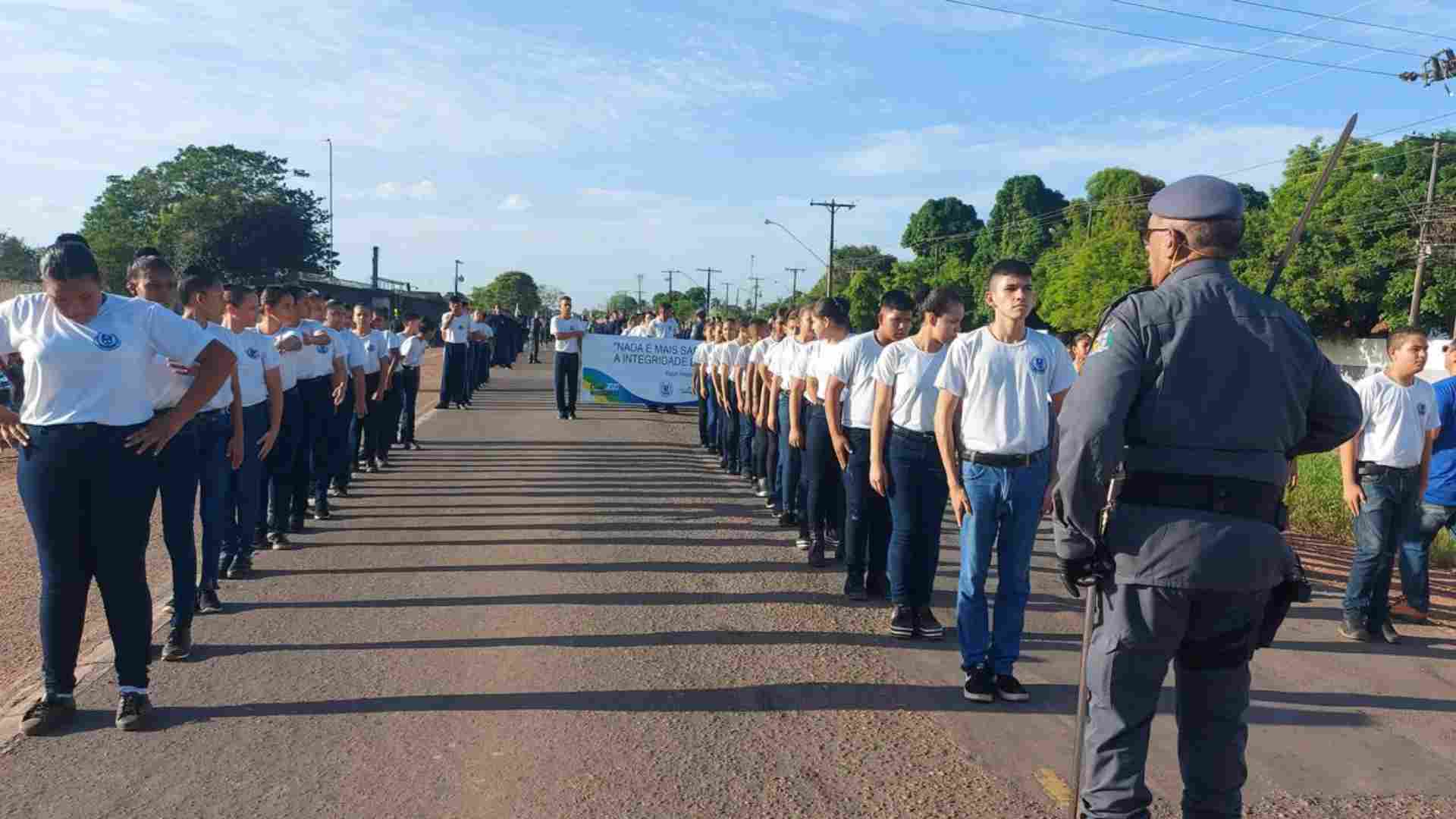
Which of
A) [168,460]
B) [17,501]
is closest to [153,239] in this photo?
[17,501]

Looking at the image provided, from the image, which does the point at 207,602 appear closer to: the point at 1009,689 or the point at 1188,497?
the point at 1009,689

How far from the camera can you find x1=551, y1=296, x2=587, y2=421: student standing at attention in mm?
17969

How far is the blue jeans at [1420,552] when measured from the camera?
282 inches

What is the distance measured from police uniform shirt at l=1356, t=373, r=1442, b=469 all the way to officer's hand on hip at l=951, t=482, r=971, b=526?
2.99 m

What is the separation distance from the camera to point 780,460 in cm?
1002

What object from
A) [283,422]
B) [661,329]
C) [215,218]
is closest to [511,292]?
[215,218]

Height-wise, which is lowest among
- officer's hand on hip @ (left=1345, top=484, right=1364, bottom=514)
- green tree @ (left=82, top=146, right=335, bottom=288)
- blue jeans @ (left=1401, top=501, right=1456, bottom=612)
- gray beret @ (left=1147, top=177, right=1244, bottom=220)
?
blue jeans @ (left=1401, top=501, right=1456, bottom=612)

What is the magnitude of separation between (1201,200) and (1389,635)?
15.8 feet

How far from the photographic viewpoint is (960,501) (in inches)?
215

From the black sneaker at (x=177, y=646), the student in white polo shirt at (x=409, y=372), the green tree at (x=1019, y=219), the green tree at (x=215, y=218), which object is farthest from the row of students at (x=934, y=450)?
the green tree at (x=1019, y=219)

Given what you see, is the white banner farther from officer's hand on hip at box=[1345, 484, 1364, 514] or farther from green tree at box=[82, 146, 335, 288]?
green tree at box=[82, 146, 335, 288]

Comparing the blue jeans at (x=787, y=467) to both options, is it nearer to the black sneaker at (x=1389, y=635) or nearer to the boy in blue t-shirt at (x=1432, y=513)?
the black sneaker at (x=1389, y=635)

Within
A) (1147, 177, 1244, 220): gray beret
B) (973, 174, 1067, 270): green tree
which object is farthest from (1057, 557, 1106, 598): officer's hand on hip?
(973, 174, 1067, 270): green tree

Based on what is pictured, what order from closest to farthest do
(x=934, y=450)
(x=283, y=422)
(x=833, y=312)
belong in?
(x=934, y=450)
(x=833, y=312)
(x=283, y=422)
